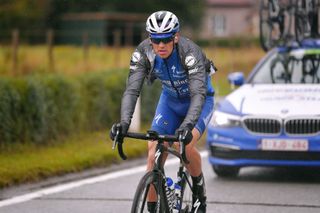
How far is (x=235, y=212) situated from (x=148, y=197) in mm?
2385

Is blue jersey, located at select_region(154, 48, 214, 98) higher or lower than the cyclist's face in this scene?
lower

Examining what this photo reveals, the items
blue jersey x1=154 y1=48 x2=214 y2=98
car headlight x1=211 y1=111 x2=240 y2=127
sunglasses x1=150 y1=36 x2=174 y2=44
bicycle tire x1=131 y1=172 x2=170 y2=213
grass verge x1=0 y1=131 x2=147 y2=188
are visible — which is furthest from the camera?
car headlight x1=211 y1=111 x2=240 y2=127

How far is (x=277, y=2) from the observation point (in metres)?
13.8

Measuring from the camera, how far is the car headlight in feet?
36.4

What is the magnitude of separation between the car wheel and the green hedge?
278 cm

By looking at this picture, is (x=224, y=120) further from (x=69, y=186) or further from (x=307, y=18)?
(x=307, y=18)

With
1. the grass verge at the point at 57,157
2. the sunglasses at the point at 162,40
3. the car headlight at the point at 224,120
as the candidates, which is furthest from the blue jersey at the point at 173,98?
the grass verge at the point at 57,157

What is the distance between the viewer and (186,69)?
302 inches

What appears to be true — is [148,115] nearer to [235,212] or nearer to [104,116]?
[104,116]

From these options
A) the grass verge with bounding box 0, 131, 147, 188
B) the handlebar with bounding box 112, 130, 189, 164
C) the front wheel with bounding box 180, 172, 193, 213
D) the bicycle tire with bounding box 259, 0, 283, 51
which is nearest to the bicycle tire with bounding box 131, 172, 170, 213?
the handlebar with bounding box 112, 130, 189, 164

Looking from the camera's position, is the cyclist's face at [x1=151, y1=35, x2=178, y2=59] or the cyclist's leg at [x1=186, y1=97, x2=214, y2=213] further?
the cyclist's leg at [x1=186, y1=97, x2=214, y2=213]

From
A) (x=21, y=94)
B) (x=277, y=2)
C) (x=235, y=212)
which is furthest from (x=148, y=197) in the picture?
(x=277, y=2)

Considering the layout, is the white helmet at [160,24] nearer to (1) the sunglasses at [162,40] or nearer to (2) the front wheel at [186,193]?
(1) the sunglasses at [162,40]

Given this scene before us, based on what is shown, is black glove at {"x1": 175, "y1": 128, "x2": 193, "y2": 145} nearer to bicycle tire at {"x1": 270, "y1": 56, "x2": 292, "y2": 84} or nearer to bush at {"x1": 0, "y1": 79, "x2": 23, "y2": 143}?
bicycle tire at {"x1": 270, "y1": 56, "x2": 292, "y2": 84}
